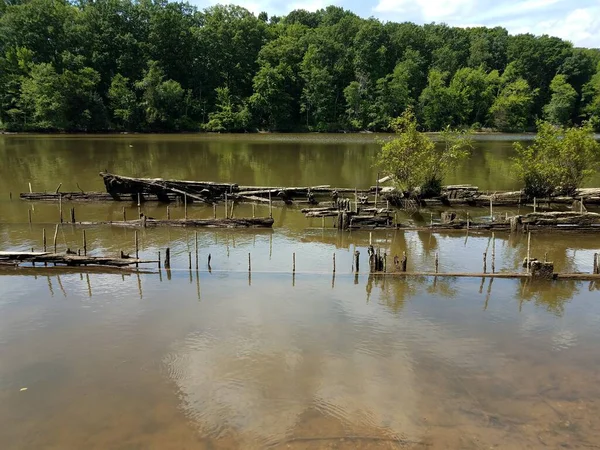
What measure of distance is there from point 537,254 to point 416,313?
392 inches

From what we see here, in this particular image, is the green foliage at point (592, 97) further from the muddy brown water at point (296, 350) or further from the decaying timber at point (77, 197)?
the decaying timber at point (77, 197)

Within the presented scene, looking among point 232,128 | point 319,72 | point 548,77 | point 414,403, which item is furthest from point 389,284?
point 548,77

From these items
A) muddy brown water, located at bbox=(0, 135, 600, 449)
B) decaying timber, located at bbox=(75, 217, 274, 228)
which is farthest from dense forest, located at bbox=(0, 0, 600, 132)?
muddy brown water, located at bbox=(0, 135, 600, 449)

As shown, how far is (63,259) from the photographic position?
19.1 meters

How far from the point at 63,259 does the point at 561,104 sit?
4122 inches

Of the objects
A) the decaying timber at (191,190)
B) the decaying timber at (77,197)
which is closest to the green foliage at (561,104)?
the decaying timber at (191,190)

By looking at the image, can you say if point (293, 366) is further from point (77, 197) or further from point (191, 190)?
point (77, 197)

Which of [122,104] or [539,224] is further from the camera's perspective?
[122,104]

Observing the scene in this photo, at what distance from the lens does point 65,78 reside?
79.6 meters

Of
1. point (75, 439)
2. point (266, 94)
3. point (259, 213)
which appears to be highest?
Result: point (266, 94)

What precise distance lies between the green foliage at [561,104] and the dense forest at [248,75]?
0.26 m

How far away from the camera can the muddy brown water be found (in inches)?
410

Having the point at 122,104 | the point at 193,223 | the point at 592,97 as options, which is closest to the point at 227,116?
the point at 122,104

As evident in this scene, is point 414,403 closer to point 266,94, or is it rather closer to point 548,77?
point 266,94
